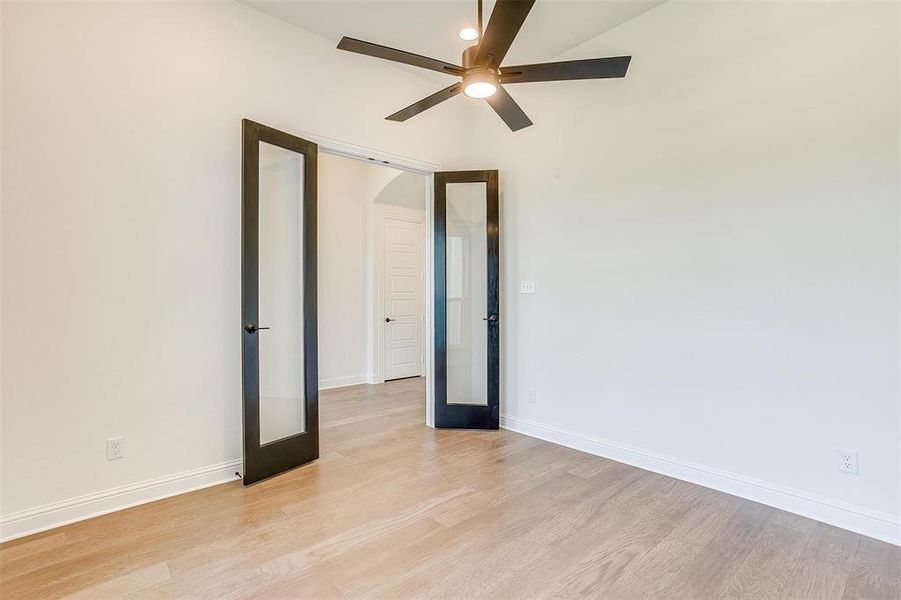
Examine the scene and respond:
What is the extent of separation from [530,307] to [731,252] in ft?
5.32

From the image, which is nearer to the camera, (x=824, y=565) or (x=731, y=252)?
(x=824, y=565)

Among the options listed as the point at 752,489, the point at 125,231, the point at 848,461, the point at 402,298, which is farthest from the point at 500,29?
the point at 402,298

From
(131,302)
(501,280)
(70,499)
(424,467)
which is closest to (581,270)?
(501,280)

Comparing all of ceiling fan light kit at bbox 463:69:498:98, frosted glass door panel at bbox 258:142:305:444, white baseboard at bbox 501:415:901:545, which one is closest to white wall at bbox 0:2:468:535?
frosted glass door panel at bbox 258:142:305:444

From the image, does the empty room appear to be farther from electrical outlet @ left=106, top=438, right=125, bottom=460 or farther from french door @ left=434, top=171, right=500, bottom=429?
french door @ left=434, top=171, right=500, bottom=429

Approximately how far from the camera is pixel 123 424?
8.38 ft

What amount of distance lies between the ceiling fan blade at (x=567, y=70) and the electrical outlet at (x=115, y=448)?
2.99 meters

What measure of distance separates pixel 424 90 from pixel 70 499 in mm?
3882

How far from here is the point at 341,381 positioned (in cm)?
595

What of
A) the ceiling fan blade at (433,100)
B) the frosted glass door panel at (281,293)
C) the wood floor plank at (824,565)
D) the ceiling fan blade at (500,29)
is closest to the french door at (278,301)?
the frosted glass door panel at (281,293)

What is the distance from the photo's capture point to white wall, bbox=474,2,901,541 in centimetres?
227

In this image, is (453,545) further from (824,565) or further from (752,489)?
(752,489)

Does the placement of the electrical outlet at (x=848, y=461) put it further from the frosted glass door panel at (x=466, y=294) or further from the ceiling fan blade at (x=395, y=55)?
the ceiling fan blade at (x=395, y=55)

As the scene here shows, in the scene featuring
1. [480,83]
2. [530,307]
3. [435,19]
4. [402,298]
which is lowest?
[530,307]
